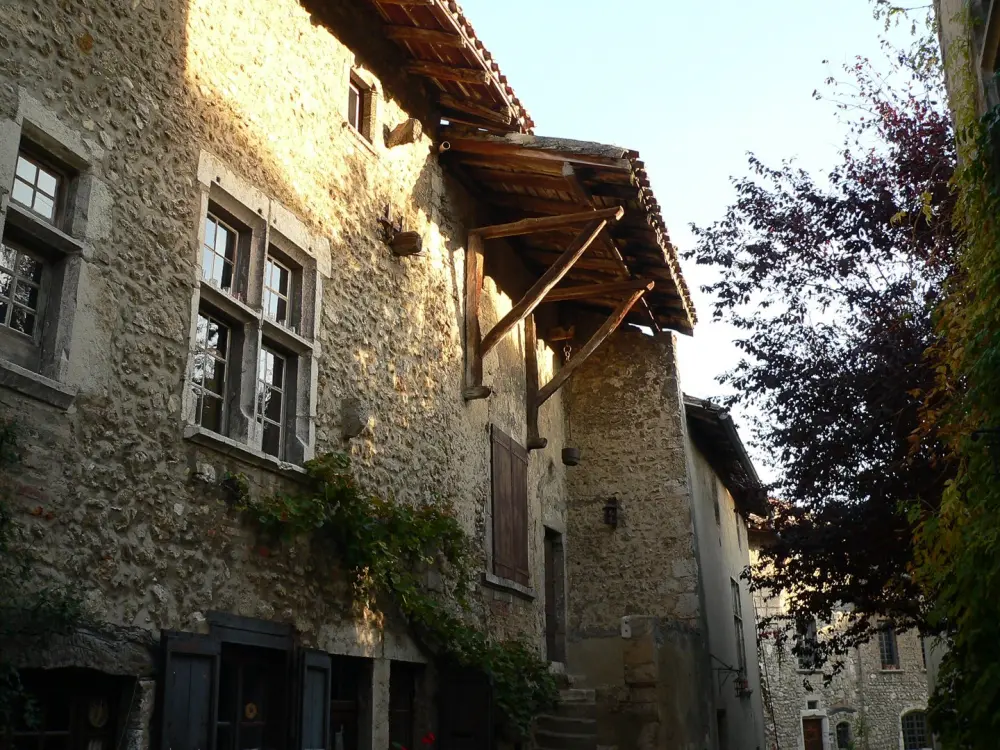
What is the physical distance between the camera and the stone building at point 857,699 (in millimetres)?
27047

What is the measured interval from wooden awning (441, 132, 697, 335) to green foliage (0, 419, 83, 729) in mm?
5420

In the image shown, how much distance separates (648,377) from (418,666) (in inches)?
219

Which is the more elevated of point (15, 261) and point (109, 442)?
point (15, 261)

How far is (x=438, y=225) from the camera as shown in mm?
8867

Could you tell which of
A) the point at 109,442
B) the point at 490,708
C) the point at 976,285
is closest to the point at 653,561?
the point at 490,708

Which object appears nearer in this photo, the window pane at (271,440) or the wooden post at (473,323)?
the window pane at (271,440)

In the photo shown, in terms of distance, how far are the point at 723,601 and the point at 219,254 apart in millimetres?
10309

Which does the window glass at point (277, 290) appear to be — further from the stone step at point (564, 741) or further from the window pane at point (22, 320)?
the stone step at point (564, 741)

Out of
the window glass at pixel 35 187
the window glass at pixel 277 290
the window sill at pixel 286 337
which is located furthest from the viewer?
the window glass at pixel 277 290

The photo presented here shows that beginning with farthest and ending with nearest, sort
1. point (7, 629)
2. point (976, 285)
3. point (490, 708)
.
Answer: point (490, 708)
point (976, 285)
point (7, 629)

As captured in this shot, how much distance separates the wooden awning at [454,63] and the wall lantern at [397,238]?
4.35ft

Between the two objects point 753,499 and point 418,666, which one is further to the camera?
point 753,499

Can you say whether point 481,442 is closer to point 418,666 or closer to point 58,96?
point 418,666

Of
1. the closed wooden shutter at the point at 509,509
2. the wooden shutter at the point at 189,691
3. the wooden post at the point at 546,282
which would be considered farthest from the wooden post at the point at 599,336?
the wooden shutter at the point at 189,691
